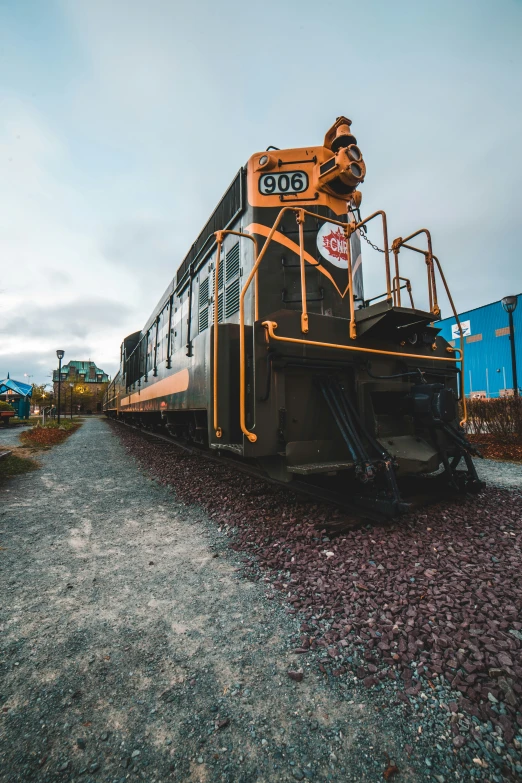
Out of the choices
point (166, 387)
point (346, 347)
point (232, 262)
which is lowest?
point (166, 387)

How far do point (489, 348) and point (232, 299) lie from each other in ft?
77.3

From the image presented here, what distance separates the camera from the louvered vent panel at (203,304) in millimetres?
5304

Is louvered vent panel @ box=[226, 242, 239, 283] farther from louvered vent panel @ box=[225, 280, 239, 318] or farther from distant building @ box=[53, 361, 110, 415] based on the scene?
distant building @ box=[53, 361, 110, 415]

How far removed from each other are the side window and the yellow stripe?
1089 mm

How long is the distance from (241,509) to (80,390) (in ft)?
160

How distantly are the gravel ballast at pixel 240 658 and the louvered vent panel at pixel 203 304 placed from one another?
3.08 meters

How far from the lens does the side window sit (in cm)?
448

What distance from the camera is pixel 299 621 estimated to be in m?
1.93

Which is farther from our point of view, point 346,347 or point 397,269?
point 397,269

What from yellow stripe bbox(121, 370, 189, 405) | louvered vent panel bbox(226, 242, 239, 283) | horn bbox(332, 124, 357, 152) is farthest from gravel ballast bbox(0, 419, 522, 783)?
horn bbox(332, 124, 357, 152)

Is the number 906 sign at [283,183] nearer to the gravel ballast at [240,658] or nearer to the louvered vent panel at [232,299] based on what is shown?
the louvered vent panel at [232,299]

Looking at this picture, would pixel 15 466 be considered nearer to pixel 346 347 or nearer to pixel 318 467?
pixel 318 467

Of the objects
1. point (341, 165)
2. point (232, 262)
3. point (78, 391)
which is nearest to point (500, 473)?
point (341, 165)

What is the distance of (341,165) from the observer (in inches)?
154
